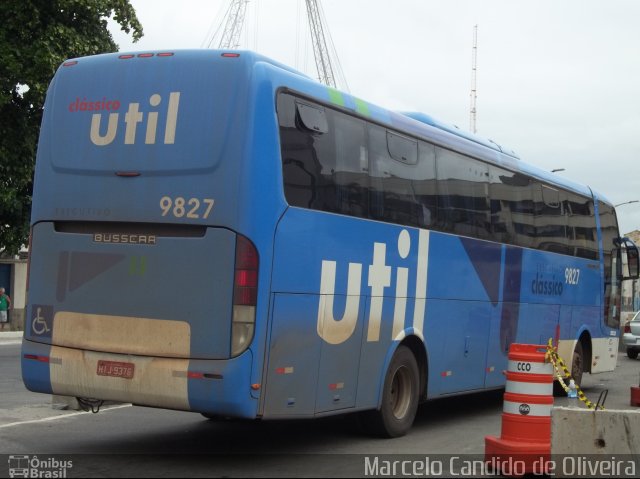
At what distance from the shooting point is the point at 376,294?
9.92 metres

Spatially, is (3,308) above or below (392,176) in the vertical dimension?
below

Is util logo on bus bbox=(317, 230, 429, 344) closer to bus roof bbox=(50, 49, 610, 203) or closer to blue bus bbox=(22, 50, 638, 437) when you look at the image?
blue bus bbox=(22, 50, 638, 437)

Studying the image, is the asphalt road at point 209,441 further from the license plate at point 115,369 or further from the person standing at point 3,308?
the person standing at point 3,308

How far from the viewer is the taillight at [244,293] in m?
7.94

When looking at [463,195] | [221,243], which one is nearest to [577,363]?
[463,195]

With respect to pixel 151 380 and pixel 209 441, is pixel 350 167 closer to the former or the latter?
pixel 151 380

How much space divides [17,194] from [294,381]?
71.3 feet

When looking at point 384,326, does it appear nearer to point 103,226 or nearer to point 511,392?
point 511,392

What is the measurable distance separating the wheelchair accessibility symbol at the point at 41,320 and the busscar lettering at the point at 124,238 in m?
0.86

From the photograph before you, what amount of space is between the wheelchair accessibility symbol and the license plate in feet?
2.38

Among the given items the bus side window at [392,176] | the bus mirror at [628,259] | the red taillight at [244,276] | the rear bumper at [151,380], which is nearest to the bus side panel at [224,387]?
the rear bumper at [151,380]

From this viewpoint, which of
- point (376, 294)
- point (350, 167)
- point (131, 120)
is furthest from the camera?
point (376, 294)

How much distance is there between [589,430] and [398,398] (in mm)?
3008

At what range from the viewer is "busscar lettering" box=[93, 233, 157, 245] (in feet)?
27.3
